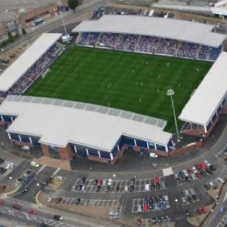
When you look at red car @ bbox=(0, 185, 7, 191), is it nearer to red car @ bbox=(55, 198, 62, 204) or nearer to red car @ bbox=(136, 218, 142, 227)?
red car @ bbox=(55, 198, 62, 204)

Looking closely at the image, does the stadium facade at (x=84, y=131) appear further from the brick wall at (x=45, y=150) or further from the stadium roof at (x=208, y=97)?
the stadium roof at (x=208, y=97)

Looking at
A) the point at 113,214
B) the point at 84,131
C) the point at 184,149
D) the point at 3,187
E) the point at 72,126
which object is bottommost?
the point at 113,214

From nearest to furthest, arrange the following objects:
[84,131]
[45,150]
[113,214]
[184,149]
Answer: [113,214]
[184,149]
[84,131]
[45,150]

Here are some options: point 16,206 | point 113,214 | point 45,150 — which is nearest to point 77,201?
point 113,214

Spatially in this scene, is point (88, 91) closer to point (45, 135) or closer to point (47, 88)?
point (47, 88)

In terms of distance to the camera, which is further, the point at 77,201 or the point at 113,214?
the point at 77,201

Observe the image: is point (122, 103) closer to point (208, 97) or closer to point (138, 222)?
point (208, 97)
